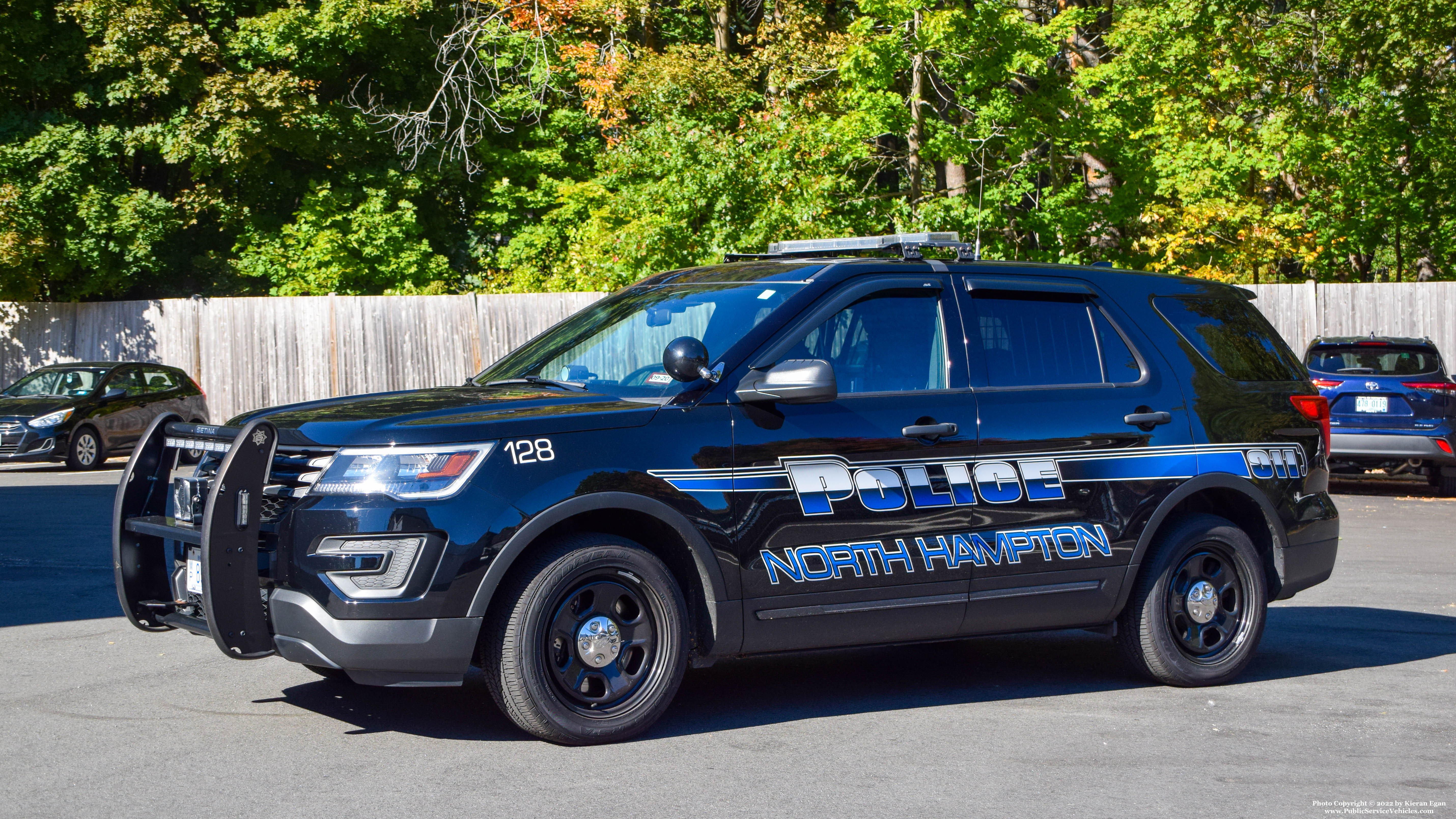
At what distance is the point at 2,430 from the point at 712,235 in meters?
11.1

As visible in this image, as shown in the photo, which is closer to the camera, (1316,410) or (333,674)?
(333,674)

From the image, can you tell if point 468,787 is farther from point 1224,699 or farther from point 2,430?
point 2,430

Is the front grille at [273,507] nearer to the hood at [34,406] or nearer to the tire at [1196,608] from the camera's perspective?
the tire at [1196,608]

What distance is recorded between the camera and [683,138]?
2427 cm

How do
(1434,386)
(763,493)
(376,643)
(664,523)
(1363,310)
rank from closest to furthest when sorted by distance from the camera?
(376,643), (664,523), (763,493), (1434,386), (1363,310)

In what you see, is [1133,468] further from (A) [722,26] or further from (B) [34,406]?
(A) [722,26]

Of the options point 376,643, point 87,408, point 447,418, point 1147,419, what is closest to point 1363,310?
point 1147,419

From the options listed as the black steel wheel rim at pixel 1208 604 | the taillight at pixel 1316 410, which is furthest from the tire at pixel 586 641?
the taillight at pixel 1316 410

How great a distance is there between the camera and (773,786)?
494 cm

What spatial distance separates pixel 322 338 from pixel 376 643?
21055 mm

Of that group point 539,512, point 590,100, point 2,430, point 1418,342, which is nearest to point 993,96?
point 1418,342

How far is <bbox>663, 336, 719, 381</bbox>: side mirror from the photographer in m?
5.50

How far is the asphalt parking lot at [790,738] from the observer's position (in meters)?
4.77

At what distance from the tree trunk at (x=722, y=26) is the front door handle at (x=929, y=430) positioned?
2691 centimetres
